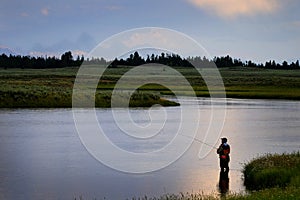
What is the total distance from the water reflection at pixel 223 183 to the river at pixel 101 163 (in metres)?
0.18

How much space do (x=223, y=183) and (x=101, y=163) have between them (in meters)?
6.15

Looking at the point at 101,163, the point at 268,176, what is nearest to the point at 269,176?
the point at 268,176

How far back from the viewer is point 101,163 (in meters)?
22.9

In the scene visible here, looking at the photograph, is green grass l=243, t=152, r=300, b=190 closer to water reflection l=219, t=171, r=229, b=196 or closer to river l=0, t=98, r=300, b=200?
river l=0, t=98, r=300, b=200

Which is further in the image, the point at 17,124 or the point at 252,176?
the point at 17,124

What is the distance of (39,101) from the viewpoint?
56219 millimetres

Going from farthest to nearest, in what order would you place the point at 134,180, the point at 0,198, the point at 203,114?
the point at 203,114 → the point at 134,180 → the point at 0,198

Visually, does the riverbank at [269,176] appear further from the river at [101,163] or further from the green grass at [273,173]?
the river at [101,163]

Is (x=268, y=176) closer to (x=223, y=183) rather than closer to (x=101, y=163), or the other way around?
(x=223, y=183)

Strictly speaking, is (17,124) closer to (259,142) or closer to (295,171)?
(259,142)

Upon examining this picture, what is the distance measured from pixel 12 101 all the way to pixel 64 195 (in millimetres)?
40161

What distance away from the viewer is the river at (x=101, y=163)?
17672mm

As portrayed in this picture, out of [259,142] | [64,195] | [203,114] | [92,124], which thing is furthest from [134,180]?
[203,114]

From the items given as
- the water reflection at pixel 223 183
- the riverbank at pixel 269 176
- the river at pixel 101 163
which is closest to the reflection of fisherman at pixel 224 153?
the water reflection at pixel 223 183
